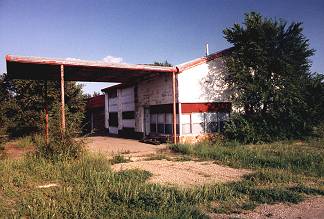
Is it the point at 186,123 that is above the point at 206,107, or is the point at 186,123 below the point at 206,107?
below

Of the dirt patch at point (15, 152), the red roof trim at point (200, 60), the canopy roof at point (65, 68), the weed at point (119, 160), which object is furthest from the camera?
the red roof trim at point (200, 60)

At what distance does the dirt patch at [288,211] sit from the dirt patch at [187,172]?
2583mm

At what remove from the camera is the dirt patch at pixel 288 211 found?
6.16 m

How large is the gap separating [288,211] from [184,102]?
12.8 m

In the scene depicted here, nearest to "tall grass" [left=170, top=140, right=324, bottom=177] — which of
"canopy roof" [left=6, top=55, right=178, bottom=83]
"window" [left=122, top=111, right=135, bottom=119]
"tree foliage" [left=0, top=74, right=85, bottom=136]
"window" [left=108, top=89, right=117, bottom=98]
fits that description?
"canopy roof" [left=6, top=55, right=178, bottom=83]

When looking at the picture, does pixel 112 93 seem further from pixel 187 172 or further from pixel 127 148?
pixel 187 172

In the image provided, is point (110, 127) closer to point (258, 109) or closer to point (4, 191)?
point (258, 109)

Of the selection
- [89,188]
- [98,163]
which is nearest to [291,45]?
[98,163]

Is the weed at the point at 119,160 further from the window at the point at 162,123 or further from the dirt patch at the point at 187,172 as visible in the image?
the window at the point at 162,123

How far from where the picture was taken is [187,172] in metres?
10.8

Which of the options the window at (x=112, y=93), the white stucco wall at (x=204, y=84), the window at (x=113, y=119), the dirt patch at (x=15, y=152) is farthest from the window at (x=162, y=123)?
the dirt patch at (x=15, y=152)

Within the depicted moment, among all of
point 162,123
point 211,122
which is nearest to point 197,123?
point 211,122

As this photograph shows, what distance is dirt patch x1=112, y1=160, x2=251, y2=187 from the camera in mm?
9325

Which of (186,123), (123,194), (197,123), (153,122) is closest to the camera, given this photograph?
(123,194)
